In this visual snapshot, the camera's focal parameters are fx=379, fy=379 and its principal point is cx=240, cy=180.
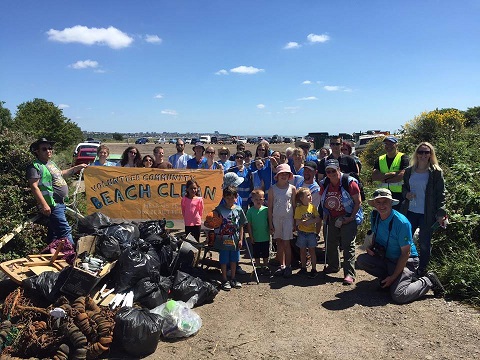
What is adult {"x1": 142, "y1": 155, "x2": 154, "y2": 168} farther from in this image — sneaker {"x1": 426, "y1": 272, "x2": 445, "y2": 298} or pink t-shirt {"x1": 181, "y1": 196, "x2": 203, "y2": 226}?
sneaker {"x1": 426, "y1": 272, "x2": 445, "y2": 298}

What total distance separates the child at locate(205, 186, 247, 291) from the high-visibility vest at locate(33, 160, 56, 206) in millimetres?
2364

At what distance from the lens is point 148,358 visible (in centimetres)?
385

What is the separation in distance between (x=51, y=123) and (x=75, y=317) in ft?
106

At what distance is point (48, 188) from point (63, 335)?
8.19 ft

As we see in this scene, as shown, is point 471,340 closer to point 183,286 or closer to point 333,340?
point 333,340

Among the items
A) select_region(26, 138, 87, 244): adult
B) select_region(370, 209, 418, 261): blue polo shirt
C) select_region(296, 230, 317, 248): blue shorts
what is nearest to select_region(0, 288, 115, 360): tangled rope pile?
select_region(26, 138, 87, 244): adult

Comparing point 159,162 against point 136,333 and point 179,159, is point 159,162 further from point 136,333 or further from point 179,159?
point 136,333

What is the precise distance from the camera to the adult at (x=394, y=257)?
5008 millimetres

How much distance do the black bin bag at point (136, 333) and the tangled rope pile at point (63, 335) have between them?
0.10 meters

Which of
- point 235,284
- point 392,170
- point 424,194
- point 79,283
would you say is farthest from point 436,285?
point 79,283

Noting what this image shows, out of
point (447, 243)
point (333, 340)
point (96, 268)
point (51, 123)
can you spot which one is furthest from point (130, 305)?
point (51, 123)

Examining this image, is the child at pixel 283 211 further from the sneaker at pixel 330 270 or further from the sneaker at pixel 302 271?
the sneaker at pixel 330 270

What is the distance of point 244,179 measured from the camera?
25.2ft

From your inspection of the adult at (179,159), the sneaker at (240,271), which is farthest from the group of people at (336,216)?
the adult at (179,159)
